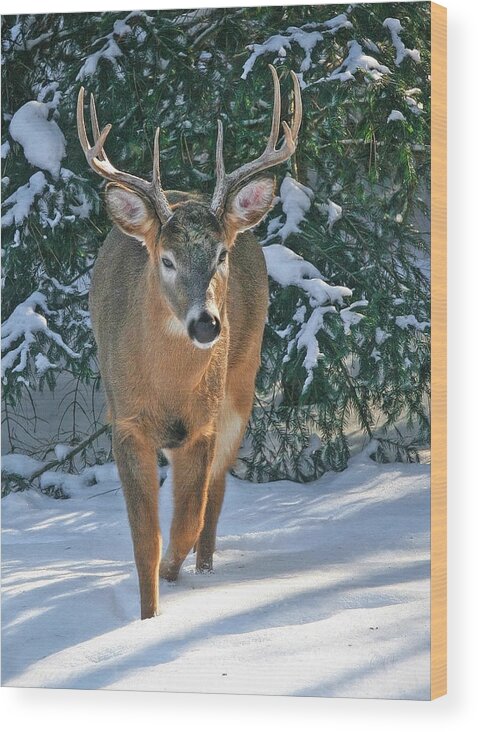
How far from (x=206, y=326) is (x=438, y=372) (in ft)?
2.41

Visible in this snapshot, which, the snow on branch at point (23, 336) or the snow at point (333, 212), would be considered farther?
the snow on branch at point (23, 336)

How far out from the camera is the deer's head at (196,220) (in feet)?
15.8

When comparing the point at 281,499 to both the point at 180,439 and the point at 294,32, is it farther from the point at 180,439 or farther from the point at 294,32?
the point at 294,32

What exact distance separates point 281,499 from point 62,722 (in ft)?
3.37

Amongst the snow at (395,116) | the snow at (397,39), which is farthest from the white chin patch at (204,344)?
the snow at (397,39)

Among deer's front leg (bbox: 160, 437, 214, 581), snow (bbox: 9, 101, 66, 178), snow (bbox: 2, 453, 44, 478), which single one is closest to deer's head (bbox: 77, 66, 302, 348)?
snow (bbox: 9, 101, 66, 178)

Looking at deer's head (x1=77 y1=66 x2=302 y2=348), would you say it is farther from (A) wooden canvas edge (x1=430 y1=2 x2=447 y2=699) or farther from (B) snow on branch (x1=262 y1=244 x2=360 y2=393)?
(A) wooden canvas edge (x1=430 y1=2 x2=447 y2=699)

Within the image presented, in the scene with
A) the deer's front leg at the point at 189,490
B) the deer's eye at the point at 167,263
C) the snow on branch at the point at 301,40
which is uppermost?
the snow on branch at the point at 301,40

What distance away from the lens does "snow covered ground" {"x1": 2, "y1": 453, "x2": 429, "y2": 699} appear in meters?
4.93

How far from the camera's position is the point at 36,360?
5375 millimetres

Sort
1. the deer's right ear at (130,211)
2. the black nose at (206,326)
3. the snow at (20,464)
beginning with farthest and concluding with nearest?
the snow at (20,464) < the deer's right ear at (130,211) < the black nose at (206,326)

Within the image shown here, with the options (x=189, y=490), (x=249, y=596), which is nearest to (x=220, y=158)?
(x=189, y=490)

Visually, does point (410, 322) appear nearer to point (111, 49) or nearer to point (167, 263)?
point (167, 263)

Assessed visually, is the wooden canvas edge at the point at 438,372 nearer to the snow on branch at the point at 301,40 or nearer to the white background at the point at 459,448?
the white background at the point at 459,448
